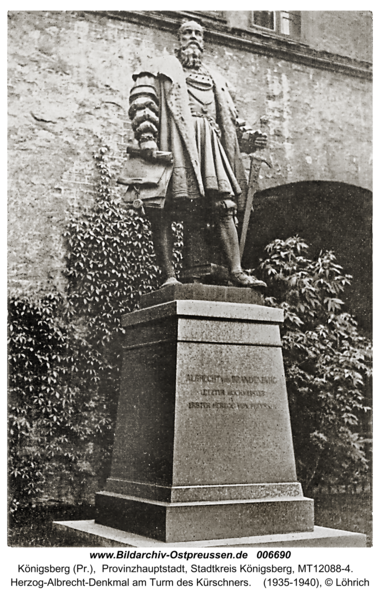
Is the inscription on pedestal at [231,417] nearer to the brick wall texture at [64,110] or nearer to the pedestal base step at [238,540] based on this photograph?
the pedestal base step at [238,540]

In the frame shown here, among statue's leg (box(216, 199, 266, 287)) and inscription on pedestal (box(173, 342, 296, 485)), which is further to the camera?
statue's leg (box(216, 199, 266, 287))

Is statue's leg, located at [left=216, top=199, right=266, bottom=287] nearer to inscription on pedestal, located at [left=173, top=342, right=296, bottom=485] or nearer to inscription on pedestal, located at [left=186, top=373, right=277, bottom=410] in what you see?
inscription on pedestal, located at [left=173, top=342, right=296, bottom=485]

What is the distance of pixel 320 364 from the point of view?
8.79m

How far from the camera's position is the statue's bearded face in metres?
5.80

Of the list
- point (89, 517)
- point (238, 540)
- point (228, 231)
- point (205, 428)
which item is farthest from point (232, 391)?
point (89, 517)

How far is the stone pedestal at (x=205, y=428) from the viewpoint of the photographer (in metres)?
4.81

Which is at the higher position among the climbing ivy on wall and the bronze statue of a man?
the bronze statue of a man

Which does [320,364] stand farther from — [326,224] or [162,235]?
[162,235]

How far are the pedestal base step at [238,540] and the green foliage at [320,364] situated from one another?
3437 mm

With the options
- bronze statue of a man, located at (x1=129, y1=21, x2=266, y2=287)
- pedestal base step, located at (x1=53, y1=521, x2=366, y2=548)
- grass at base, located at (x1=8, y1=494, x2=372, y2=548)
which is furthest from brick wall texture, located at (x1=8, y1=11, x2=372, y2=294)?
pedestal base step, located at (x1=53, y1=521, x2=366, y2=548)

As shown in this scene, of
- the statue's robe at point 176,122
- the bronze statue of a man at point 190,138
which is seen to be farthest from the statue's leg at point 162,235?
the statue's robe at point 176,122

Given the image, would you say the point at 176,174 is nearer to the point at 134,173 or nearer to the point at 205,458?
the point at 134,173

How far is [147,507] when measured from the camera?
4.84 metres

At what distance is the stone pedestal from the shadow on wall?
3967 mm
